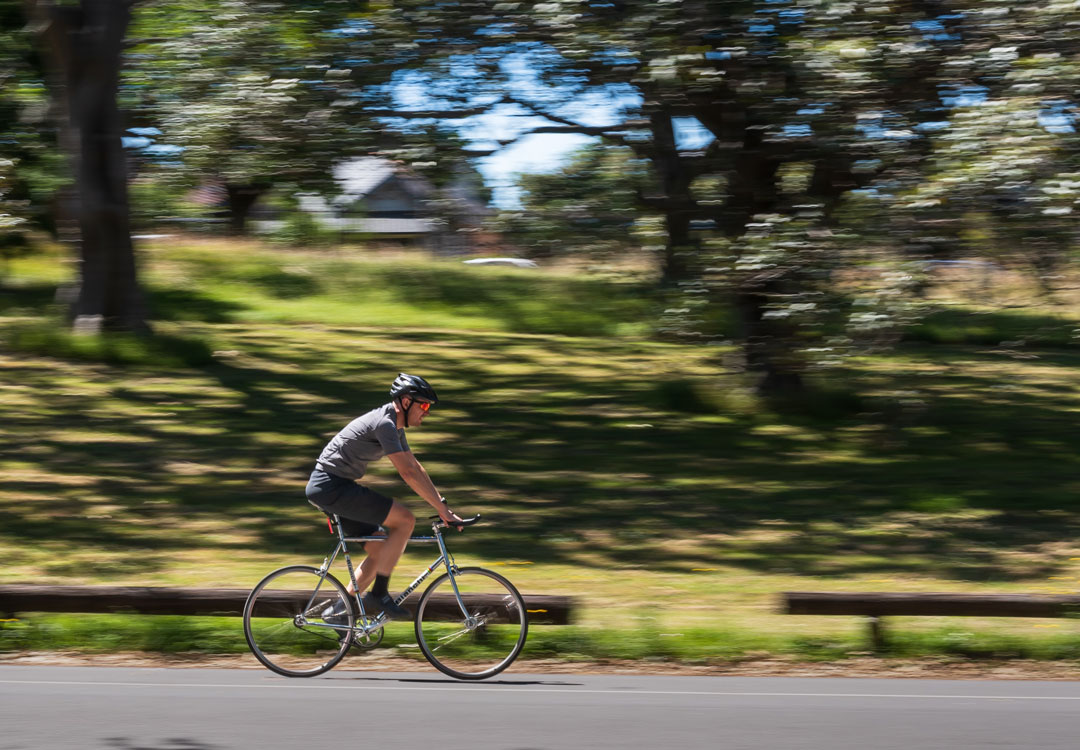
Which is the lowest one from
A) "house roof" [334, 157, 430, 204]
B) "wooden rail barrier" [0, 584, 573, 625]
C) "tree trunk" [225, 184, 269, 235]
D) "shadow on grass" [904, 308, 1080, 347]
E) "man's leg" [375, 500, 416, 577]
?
"shadow on grass" [904, 308, 1080, 347]

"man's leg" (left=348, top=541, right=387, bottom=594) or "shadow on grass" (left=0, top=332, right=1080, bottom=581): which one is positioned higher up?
"man's leg" (left=348, top=541, right=387, bottom=594)

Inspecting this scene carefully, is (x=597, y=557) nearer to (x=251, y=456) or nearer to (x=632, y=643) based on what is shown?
(x=632, y=643)

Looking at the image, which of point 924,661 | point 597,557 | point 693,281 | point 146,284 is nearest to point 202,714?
point 924,661

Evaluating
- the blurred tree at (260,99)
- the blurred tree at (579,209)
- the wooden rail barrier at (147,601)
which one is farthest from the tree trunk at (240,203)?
the wooden rail barrier at (147,601)

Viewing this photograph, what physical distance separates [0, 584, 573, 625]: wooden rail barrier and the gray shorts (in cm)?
107

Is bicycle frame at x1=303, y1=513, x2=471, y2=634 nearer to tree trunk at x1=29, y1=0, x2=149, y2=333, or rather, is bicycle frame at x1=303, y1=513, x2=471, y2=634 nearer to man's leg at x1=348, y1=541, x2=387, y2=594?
man's leg at x1=348, y1=541, x2=387, y2=594

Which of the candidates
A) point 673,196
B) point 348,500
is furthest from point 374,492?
point 673,196

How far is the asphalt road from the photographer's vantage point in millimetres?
6062

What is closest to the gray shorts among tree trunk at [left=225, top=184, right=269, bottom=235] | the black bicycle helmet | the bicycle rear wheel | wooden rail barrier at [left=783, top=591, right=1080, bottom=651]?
the bicycle rear wheel

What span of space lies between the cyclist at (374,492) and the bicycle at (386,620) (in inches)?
2.8

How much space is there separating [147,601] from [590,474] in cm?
744

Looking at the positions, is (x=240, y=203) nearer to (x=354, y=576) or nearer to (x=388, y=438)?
(x=354, y=576)

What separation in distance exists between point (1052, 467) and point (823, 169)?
5.07m

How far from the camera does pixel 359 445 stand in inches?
294
